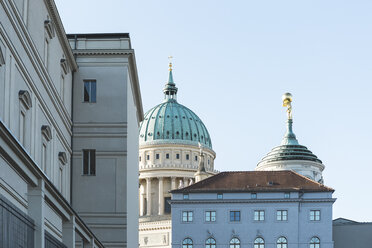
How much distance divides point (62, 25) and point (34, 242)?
2226cm

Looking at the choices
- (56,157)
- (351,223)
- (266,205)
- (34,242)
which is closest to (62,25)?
(56,157)

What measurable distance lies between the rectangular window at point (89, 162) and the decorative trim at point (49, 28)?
8.57m

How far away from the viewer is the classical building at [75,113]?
29.8 metres

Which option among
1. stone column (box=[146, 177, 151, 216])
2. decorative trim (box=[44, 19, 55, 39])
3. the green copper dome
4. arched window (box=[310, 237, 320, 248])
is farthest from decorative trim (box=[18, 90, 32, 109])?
the green copper dome

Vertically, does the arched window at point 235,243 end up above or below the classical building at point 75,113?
below

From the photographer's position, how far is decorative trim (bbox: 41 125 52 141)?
35531mm

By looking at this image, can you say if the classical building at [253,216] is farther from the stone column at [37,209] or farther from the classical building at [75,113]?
the stone column at [37,209]

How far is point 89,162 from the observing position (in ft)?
148

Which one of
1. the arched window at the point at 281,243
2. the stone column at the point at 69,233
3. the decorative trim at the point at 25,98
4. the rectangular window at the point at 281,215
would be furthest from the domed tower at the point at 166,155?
the stone column at the point at 69,233

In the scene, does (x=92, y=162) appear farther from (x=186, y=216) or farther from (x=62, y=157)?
(x=186, y=216)

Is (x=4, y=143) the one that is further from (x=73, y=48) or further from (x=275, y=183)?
(x=275, y=183)

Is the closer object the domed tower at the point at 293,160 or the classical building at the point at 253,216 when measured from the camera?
the classical building at the point at 253,216

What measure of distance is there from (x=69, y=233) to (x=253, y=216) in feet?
257

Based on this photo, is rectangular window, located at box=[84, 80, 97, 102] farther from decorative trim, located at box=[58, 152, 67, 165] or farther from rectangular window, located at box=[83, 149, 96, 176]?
decorative trim, located at box=[58, 152, 67, 165]
